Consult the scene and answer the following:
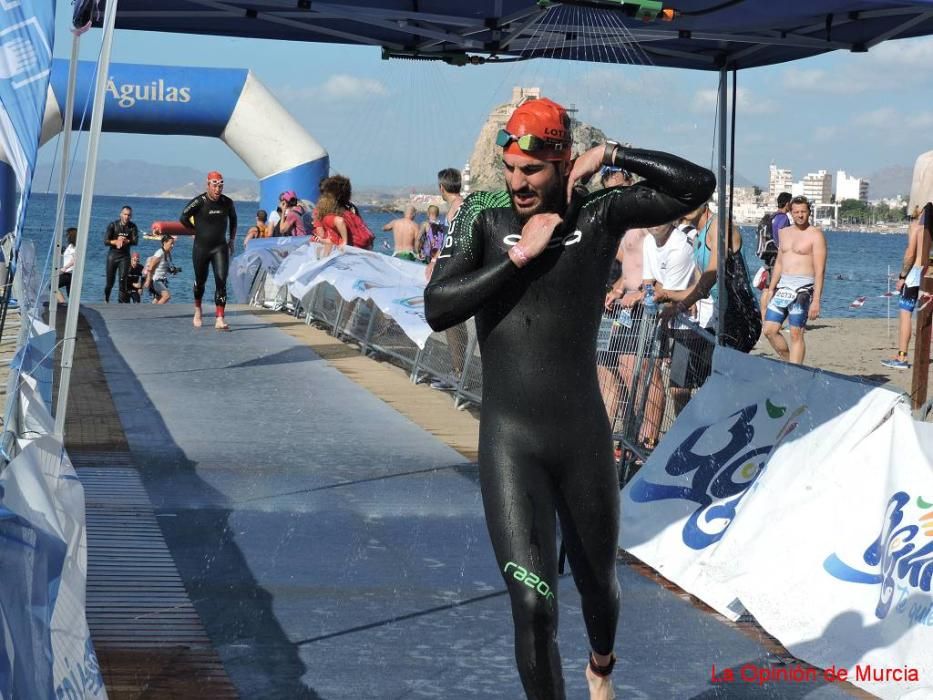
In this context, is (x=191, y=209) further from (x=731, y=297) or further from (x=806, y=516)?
(x=806, y=516)

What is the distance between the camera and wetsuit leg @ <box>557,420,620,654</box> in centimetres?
386

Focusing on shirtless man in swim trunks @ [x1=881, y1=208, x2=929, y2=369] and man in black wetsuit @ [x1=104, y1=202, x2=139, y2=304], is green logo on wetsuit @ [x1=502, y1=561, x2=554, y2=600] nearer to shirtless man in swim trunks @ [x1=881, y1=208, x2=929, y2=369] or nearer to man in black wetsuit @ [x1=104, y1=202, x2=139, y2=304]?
shirtless man in swim trunks @ [x1=881, y1=208, x2=929, y2=369]

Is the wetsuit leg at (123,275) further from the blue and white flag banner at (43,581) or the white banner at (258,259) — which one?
the blue and white flag banner at (43,581)

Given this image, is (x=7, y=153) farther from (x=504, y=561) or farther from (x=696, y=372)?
(x=696, y=372)

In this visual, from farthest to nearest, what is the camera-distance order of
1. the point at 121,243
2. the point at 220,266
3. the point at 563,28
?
the point at 121,243 < the point at 220,266 < the point at 563,28

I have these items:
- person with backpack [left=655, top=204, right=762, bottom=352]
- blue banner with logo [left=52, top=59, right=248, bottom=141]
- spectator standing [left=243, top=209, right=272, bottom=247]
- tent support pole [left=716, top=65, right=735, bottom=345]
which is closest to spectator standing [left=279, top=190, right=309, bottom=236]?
spectator standing [left=243, top=209, right=272, bottom=247]

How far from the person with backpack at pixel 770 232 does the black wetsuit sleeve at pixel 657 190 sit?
13.9 meters

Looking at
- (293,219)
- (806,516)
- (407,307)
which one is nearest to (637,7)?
(806,516)

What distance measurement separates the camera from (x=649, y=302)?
858 cm

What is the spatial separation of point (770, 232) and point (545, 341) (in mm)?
14757

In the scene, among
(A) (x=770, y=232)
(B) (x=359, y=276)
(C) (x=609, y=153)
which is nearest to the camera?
(C) (x=609, y=153)

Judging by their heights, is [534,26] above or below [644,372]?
above

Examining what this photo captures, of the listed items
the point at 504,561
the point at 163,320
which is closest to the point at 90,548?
the point at 504,561

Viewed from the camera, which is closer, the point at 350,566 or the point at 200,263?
the point at 350,566
